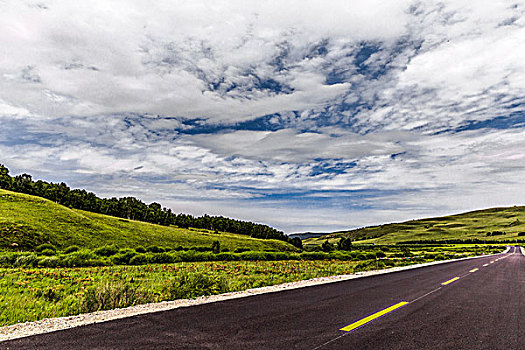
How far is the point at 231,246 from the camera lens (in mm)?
106875

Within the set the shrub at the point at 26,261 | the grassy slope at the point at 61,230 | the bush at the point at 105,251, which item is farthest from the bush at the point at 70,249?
the shrub at the point at 26,261

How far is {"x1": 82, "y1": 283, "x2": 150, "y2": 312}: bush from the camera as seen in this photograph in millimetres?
9398

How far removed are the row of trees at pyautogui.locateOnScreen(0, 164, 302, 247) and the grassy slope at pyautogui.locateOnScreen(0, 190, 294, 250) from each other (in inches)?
2283

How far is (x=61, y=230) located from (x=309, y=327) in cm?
7890

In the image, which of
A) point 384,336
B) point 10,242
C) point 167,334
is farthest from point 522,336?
point 10,242

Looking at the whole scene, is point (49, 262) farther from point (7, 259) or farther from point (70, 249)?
point (70, 249)

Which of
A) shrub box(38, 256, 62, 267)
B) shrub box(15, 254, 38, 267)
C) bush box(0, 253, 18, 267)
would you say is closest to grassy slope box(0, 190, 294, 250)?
bush box(0, 253, 18, 267)

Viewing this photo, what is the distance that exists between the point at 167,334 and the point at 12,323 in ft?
14.1

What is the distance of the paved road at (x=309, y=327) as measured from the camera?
6.05 meters

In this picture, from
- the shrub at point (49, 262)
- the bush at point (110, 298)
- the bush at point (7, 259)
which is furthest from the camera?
the bush at point (7, 259)

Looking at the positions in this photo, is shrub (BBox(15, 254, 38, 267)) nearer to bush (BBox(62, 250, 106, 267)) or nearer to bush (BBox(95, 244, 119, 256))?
bush (BBox(62, 250, 106, 267))

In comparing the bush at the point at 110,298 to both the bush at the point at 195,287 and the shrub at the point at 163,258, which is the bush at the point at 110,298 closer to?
the bush at the point at 195,287

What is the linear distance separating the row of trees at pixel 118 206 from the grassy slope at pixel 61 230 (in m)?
58.0

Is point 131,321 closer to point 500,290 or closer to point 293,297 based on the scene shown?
point 293,297
